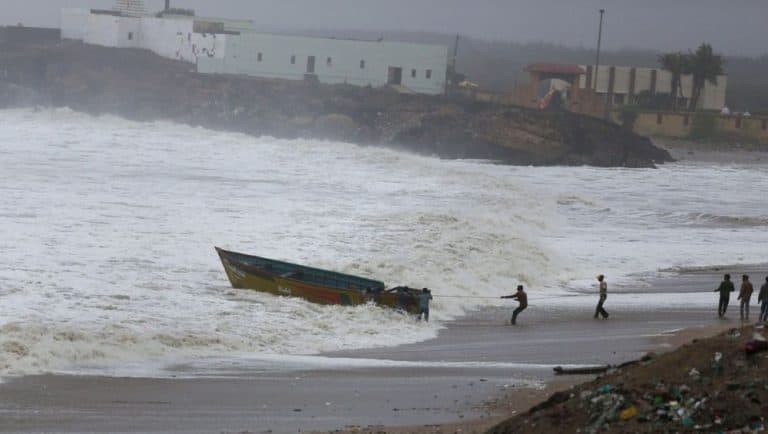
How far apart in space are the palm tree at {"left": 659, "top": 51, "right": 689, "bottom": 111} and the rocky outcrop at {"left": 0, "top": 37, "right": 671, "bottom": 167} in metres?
19.7

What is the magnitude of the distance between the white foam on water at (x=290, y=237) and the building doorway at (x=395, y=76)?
1998cm

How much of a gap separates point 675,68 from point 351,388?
84409 mm

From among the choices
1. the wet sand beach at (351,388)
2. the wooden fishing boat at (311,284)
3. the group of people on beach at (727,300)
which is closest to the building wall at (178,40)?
the wooden fishing boat at (311,284)

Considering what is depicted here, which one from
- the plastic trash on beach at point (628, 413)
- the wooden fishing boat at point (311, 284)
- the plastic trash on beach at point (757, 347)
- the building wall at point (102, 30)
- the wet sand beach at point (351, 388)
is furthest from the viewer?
the building wall at point (102, 30)

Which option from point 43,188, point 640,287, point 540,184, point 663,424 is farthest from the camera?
point 540,184

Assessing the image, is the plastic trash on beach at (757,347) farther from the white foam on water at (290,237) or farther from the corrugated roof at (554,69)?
the corrugated roof at (554,69)

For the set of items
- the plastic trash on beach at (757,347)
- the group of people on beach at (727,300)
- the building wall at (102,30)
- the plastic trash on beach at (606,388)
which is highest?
the building wall at (102,30)

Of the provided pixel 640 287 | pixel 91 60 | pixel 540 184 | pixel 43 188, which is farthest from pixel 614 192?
pixel 91 60

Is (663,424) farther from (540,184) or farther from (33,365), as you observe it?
(540,184)

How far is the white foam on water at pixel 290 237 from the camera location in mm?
19812

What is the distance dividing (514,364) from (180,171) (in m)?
37.6

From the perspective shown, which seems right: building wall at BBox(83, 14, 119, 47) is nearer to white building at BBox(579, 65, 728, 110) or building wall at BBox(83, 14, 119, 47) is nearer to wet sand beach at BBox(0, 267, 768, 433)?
white building at BBox(579, 65, 728, 110)

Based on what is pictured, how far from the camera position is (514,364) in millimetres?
17531

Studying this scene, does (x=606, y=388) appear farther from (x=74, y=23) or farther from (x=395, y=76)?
(x=74, y=23)
